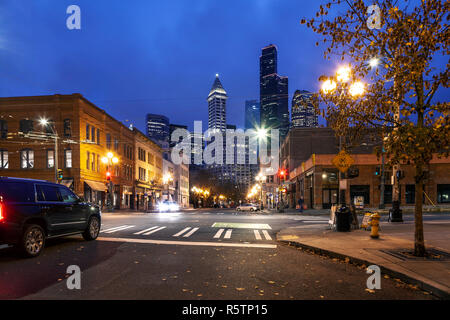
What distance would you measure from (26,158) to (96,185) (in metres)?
8.48

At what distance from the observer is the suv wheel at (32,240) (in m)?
7.60

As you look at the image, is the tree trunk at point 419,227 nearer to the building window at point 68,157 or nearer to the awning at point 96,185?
the awning at point 96,185

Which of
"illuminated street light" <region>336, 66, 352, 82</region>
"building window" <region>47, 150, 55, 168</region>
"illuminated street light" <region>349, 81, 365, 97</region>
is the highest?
"illuminated street light" <region>336, 66, 352, 82</region>

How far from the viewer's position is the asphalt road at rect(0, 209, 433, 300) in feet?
17.1

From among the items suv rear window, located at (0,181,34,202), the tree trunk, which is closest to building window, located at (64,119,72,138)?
suv rear window, located at (0,181,34,202)

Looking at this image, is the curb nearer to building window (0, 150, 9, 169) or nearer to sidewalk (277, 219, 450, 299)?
sidewalk (277, 219, 450, 299)

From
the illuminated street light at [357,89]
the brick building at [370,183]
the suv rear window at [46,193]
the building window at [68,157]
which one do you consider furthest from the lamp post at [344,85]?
the building window at [68,157]

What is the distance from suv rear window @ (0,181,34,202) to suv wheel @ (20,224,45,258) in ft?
2.41

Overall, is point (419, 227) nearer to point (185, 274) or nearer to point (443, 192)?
point (185, 274)

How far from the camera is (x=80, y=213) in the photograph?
10.1m

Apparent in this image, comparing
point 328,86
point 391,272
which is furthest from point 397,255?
point 328,86

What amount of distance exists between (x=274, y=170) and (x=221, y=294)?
3445 inches
